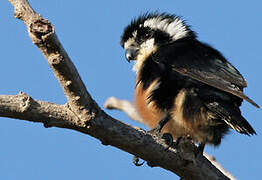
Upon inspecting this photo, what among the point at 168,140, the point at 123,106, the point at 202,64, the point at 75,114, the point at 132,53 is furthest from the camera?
the point at 123,106

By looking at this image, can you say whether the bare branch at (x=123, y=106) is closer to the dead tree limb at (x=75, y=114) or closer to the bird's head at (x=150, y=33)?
the bird's head at (x=150, y=33)

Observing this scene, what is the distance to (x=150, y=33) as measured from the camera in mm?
6406

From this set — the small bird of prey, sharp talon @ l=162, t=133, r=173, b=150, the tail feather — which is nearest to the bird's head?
the small bird of prey

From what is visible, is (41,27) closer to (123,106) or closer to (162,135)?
(162,135)

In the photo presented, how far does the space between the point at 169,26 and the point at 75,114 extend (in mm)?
3176

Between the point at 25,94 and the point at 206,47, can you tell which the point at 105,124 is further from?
the point at 206,47

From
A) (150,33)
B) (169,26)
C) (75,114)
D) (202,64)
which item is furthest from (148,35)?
(75,114)

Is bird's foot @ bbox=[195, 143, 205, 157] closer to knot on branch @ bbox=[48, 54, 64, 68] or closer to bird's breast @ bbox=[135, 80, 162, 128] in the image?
bird's breast @ bbox=[135, 80, 162, 128]

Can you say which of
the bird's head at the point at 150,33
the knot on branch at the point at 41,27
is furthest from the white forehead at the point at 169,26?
the knot on branch at the point at 41,27

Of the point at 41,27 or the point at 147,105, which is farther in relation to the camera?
→ the point at 147,105

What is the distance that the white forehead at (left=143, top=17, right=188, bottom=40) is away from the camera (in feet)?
21.1

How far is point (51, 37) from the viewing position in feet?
10.0

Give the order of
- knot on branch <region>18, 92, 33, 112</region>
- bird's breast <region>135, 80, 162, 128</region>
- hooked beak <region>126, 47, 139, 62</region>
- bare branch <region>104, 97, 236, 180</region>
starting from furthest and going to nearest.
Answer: bare branch <region>104, 97, 236, 180</region>
hooked beak <region>126, 47, 139, 62</region>
bird's breast <region>135, 80, 162, 128</region>
knot on branch <region>18, 92, 33, 112</region>

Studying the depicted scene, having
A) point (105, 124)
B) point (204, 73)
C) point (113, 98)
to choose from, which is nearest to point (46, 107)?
point (105, 124)
